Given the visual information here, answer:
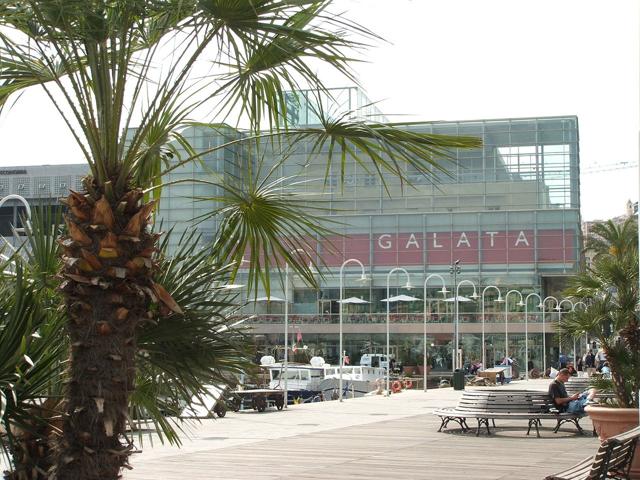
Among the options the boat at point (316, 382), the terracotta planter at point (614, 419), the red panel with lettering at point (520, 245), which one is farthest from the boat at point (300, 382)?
the red panel with lettering at point (520, 245)

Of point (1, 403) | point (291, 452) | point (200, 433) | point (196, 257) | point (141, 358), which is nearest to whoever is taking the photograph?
point (1, 403)

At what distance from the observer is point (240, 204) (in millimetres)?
8461

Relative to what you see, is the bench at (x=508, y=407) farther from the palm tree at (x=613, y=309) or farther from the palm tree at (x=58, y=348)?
the palm tree at (x=58, y=348)

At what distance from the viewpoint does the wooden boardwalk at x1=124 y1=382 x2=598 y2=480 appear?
12.9 m

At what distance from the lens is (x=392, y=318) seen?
65250 mm

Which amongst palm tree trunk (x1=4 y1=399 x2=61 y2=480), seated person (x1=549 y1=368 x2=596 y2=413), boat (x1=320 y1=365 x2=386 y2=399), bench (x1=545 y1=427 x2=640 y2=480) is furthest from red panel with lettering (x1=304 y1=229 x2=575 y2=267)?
palm tree trunk (x1=4 y1=399 x2=61 y2=480)

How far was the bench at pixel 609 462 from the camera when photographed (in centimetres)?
911

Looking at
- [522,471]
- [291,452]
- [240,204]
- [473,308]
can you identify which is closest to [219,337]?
[240,204]

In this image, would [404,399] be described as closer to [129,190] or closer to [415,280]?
[129,190]

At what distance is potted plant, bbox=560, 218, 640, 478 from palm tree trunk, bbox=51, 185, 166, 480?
30.9 ft

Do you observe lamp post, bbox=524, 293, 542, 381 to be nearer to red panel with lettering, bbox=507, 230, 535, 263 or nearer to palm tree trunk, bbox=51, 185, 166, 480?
red panel with lettering, bbox=507, 230, 535, 263

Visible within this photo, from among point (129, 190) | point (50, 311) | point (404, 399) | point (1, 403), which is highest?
point (129, 190)

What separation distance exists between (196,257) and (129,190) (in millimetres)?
1083

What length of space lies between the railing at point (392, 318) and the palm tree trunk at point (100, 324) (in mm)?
54868
